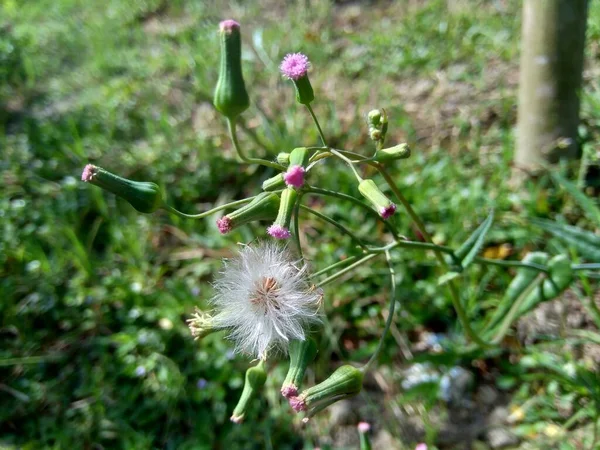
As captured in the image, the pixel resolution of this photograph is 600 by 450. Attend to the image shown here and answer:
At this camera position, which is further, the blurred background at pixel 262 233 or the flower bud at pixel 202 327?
the blurred background at pixel 262 233

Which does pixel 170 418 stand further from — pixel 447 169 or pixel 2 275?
pixel 447 169

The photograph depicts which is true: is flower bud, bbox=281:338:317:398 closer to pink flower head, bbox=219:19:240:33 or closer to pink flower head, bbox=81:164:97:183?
pink flower head, bbox=81:164:97:183

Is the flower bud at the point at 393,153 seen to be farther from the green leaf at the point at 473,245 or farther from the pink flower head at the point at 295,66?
the green leaf at the point at 473,245

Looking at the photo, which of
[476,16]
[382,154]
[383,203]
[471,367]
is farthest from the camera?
[476,16]

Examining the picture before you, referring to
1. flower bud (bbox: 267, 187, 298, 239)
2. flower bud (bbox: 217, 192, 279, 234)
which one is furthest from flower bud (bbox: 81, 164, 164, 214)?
flower bud (bbox: 267, 187, 298, 239)

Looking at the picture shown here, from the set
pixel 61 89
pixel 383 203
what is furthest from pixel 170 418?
pixel 61 89

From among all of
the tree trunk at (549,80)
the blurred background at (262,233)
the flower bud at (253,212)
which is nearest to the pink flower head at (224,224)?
the flower bud at (253,212)

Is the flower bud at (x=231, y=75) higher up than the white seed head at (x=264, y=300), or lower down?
higher up
